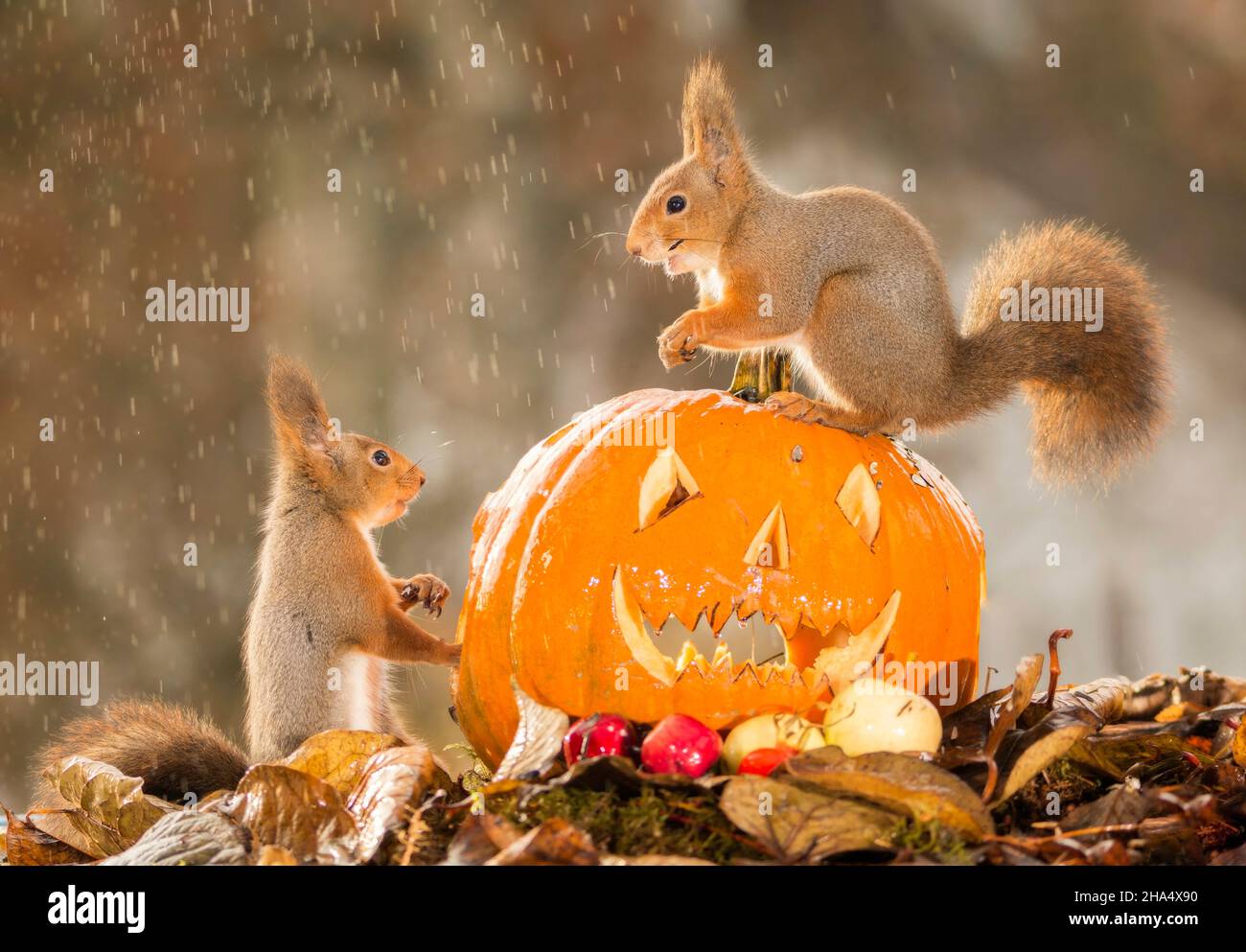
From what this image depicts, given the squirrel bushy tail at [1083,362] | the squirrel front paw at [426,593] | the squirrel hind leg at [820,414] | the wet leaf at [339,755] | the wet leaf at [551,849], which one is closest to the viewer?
the wet leaf at [551,849]

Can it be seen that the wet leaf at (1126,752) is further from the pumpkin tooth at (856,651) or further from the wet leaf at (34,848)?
the wet leaf at (34,848)

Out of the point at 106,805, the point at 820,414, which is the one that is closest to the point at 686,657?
the point at 820,414

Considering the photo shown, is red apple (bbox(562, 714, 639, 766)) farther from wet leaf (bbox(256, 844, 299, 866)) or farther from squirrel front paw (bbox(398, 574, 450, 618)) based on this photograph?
squirrel front paw (bbox(398, 574, 450, 618))

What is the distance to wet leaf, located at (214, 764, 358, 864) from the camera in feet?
4.59

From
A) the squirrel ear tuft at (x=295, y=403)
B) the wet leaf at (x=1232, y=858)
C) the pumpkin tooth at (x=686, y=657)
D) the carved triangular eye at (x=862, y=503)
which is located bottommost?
the wet leaf at (x=1232, y=858)

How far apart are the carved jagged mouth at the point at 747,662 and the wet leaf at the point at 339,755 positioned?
0.37 meters

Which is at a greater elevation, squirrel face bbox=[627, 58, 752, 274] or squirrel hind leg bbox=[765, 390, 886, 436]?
squirrel face bbox=[627, 58, 752, 274]

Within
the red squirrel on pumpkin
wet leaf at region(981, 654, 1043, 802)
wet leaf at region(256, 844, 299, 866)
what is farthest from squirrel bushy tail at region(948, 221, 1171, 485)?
wet leaf at region(256, 844, 299, 866)

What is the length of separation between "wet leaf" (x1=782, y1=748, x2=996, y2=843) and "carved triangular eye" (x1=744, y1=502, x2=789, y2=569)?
42cm

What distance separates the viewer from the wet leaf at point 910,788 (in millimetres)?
1287

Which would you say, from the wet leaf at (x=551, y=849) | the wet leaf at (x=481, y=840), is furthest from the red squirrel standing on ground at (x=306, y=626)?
the wet leaf at (x=551, y=849)

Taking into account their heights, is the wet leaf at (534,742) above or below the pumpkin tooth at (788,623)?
below

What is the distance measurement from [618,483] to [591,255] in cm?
143
